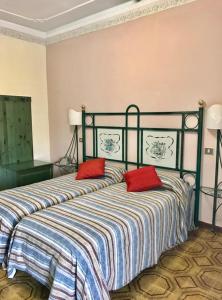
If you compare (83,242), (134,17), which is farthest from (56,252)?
(134,17)

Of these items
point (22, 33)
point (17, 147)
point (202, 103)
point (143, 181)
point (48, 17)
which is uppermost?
point (48, 17)

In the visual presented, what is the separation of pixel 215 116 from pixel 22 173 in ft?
9.11

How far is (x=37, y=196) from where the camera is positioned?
2600mm

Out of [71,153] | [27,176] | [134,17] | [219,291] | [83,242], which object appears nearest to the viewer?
[83,242]

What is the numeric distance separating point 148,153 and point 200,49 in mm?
1403

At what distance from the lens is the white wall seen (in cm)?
389

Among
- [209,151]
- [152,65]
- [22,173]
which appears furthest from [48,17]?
[209,151]

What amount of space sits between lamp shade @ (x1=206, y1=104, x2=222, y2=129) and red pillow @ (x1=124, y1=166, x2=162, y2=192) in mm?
839

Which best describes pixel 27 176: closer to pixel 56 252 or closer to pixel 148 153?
pixel 148 153

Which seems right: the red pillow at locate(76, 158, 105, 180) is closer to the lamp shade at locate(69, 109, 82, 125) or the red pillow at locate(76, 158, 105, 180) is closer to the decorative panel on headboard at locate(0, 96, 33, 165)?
the lamp shade at locate(69, 109, 82, 125)

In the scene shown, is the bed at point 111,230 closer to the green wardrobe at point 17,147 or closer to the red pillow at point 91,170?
the red pillow at point 91,170

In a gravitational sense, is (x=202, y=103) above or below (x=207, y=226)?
above

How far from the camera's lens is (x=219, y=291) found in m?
1.96

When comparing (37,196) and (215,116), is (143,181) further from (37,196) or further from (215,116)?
(37,196)
